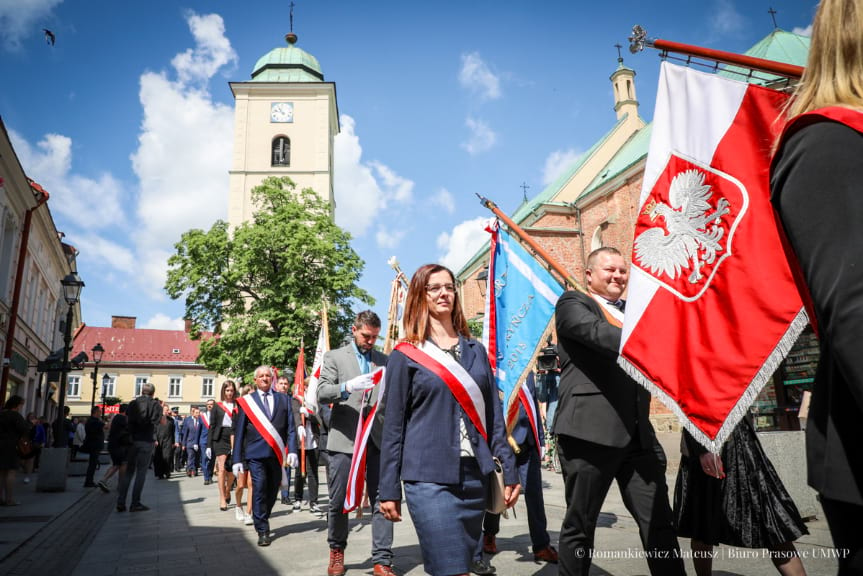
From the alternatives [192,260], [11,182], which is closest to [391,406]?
[11,182]

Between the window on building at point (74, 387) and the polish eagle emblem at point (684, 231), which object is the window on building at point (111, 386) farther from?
the polish eagle emblem at point (684, 231)

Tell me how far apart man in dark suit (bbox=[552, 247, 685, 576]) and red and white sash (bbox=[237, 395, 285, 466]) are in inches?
191

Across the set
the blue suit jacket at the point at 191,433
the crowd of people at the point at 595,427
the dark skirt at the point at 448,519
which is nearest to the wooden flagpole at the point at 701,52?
the crowd of people at the point at 595,427

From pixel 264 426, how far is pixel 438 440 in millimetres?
4988

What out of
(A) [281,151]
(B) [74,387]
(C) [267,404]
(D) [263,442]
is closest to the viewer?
(D) [263,442]

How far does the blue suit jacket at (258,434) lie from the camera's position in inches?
285

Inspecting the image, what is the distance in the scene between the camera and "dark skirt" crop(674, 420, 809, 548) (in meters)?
3.51

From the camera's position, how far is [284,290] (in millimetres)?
26859

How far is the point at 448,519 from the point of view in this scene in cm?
281

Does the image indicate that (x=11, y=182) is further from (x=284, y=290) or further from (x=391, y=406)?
A: (x=391, y=406)

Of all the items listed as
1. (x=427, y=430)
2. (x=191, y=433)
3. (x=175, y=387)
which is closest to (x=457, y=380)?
(x=427, y=430)

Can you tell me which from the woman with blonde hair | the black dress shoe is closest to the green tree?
the black dress shoe

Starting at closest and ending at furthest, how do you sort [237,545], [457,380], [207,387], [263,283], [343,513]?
[457,380]
[343,513]
[237,545]
[263,283]
[207,387]

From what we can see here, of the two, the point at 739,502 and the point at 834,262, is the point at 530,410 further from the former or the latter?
the point at 834,262
